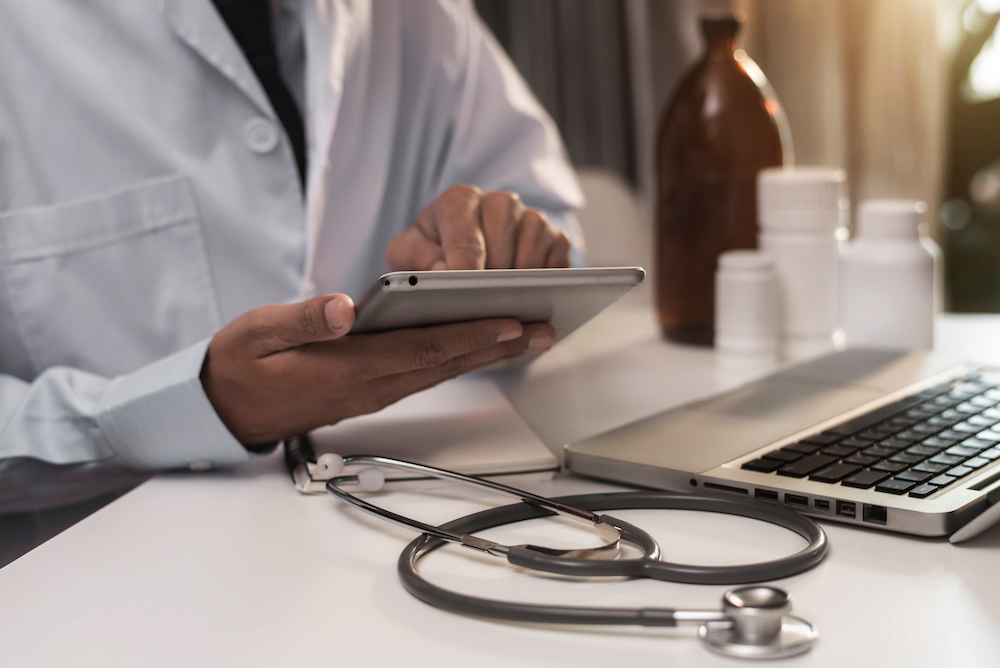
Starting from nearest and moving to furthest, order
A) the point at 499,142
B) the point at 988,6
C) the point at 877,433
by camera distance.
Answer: the point at 877,433
the point at 499,142
the point at 988,6

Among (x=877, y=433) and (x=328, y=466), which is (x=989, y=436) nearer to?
(x=877, y=433)

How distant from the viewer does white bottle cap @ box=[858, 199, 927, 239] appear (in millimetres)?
856

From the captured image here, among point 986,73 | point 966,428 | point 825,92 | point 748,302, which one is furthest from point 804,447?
point 986,73

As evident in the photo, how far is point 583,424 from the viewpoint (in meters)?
0.70

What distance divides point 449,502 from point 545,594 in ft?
0.46

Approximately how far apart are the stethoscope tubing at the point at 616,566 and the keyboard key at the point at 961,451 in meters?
0.13

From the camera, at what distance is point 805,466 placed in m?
0.49

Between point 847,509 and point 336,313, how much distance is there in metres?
0.30

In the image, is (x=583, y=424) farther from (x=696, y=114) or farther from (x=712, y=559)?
(x=696, y=114)

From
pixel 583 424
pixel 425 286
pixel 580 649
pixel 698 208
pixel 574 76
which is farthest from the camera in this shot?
pixel 574 76

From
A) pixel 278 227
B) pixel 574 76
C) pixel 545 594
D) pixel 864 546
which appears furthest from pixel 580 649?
pixel 574 76

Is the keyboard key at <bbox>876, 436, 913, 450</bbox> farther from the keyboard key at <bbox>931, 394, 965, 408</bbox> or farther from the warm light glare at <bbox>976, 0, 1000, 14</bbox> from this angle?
the warm light glare at <bbox>976, 0, 1000, 14</bbox>

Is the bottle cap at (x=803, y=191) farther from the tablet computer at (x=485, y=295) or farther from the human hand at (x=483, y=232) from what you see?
the tablet computer at (x=485, y=295)

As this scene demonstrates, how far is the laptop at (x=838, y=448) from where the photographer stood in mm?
448
